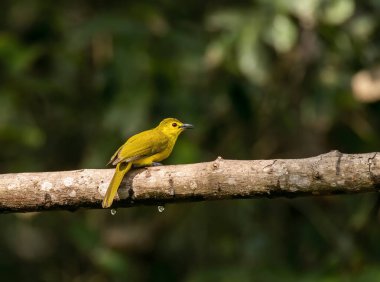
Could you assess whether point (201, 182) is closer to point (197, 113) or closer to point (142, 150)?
point (142, 150)

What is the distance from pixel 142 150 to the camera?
5.59 meters

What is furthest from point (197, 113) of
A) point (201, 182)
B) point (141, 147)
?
point (201, 182)

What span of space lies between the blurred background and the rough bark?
2.33m

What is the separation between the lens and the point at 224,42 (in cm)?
743

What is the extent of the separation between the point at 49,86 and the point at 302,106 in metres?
2.64

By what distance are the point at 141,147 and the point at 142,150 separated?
0.25 ft

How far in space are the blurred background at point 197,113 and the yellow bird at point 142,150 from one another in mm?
1071

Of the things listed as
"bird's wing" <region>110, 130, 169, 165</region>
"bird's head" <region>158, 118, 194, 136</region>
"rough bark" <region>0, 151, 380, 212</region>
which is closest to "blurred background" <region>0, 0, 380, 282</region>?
"bird's head" <region>158, 118, 194, 136</region>

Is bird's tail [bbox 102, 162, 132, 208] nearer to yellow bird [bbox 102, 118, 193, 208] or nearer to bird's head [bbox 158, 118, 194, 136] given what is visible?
yellow bird [bbox 102, 118, 193, 208]

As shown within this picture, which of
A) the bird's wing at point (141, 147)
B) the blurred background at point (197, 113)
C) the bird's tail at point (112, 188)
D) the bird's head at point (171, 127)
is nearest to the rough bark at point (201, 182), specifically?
the bird's tail at point (112, 188)

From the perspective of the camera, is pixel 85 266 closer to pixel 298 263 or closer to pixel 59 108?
pixel 59 108

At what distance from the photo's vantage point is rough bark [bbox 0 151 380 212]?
4129 mm

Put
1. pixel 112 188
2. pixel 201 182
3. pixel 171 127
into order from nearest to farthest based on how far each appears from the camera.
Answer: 1. pixel 201 182
2. pixel 112 188
3. pixel 171 127

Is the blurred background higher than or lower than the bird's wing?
higher
